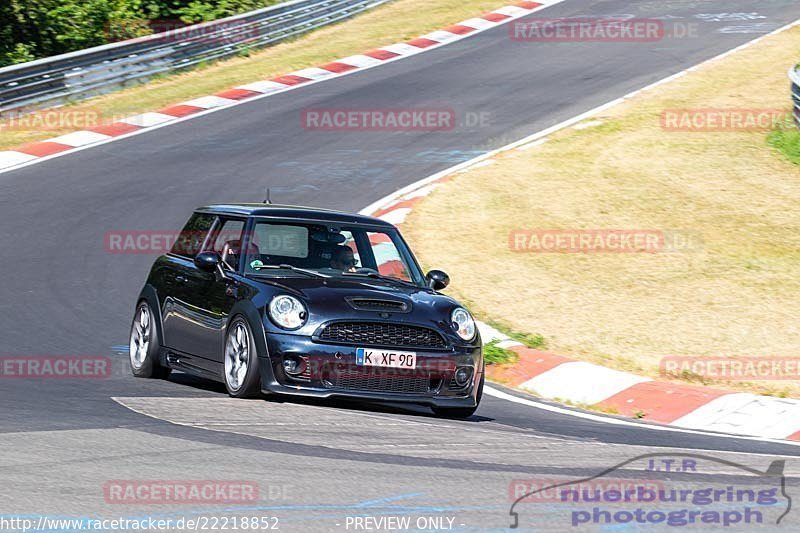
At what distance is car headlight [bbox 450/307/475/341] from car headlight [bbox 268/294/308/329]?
3.71 feet

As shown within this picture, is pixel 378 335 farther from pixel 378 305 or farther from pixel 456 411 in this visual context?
pixel 456 411

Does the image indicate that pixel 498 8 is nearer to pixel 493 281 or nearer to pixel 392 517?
pixel 493 281

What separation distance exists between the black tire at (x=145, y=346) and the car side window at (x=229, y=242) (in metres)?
0.78

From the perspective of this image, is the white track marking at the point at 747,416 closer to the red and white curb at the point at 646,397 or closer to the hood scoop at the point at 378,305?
the red and white curb at the point at 646,397

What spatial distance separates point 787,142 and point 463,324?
496 inches

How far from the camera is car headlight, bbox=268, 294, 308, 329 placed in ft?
28.8

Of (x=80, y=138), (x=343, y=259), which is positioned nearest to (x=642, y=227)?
(x=343, y=259)

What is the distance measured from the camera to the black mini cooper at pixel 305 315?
8750mm

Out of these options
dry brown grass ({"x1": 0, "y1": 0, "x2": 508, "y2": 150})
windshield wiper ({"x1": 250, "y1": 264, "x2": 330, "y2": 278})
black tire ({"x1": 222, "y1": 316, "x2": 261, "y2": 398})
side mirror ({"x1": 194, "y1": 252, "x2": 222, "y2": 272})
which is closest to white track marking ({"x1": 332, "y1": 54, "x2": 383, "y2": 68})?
dry brown grass ({"x1": 0, "y1": 0, "x2": 508, "y2": 150})

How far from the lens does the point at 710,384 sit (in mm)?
11312

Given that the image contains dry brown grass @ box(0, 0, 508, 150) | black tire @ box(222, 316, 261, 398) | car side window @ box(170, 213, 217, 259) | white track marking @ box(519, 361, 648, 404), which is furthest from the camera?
dry brown grass @ box(0, 0, 508, 150)

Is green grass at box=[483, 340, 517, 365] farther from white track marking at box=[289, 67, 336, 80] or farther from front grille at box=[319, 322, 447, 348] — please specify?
white track marking at box=[289, 67, 336, 80]

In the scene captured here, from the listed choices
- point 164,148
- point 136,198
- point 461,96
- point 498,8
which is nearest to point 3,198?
point 136,198

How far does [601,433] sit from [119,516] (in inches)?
168
